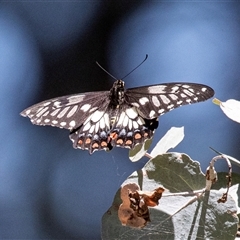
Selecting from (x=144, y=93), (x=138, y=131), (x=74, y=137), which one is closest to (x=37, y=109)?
(x=74, y=137)

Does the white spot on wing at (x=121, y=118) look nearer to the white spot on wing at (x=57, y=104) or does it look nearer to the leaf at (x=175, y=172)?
the white spot on wing at (x=57, y=104)

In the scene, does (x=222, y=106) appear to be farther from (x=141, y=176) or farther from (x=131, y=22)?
(x=131, y=22)

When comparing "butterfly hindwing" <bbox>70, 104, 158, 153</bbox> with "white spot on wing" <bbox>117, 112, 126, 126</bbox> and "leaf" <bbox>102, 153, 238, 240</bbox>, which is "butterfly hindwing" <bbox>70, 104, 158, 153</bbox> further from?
"leaf" <bbox>102, 153, 238, 240</bbox>

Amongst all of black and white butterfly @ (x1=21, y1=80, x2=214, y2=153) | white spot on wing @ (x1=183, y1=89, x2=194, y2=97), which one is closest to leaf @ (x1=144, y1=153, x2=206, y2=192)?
black and white butterfly @ (x1=21, y1=80, x2=214, y2=153)

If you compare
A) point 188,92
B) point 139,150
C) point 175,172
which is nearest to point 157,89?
point 188,92

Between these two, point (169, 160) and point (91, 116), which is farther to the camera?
point (91, 116)

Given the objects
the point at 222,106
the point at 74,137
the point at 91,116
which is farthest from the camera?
the point at 91,116
